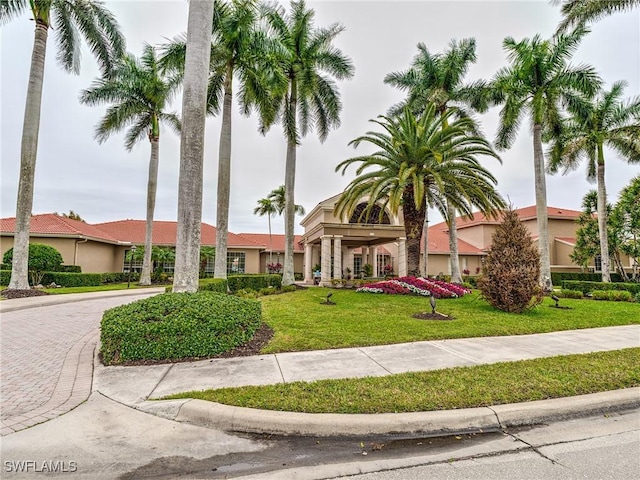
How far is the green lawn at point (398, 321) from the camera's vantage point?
25.2ft

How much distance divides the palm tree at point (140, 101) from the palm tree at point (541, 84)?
67.2 feet

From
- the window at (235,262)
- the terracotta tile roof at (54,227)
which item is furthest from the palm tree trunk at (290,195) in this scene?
the terracotta tile roof at (54,227)

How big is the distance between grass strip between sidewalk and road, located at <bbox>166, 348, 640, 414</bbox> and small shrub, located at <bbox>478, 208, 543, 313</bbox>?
5.72 metres

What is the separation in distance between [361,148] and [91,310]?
1550 cm

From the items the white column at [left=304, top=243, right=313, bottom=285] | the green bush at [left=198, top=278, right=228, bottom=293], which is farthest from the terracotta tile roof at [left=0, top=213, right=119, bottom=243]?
the green bush at [left=198, top=278, right=228, bottom=293]

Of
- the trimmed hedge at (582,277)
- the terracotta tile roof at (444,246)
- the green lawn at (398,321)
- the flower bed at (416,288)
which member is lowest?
the green lawn at (398,321)

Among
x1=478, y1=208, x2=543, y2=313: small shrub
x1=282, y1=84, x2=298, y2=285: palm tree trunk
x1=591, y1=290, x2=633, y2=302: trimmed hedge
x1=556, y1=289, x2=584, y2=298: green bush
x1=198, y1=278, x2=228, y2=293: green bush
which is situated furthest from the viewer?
x1=282, y1=84, x2=298, y2=285: palm tree trunk

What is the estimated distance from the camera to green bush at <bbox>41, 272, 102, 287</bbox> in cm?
2017

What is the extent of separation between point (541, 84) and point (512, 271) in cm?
1421

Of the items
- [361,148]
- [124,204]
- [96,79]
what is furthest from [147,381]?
[124,204]

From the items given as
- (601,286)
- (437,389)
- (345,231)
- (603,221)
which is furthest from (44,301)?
(603,221)

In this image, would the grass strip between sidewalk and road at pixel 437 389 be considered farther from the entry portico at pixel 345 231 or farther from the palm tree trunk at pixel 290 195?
the entry portico at pixel 345 231

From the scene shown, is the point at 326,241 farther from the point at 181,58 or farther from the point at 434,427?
the point at 434,427

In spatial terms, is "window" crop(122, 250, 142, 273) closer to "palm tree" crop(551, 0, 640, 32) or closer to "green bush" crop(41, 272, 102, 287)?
"green bush" crop(41, 272, 102, 287)
